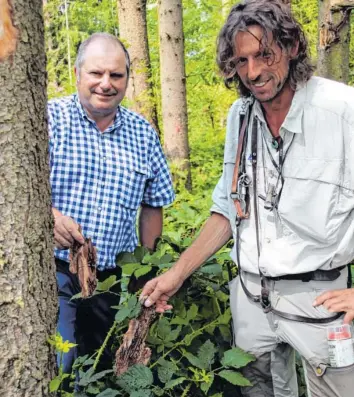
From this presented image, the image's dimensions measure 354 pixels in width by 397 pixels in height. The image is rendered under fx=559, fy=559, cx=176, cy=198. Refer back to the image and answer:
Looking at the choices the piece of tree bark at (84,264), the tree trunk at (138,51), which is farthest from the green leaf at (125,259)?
the tree trunk at (138,51)

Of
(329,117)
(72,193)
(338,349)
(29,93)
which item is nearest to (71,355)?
(72,193)

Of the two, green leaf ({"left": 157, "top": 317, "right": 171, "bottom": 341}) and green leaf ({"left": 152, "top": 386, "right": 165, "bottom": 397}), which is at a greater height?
green leaf ({"left": 157, "top": 317, "right": 171, "bottom": 341})

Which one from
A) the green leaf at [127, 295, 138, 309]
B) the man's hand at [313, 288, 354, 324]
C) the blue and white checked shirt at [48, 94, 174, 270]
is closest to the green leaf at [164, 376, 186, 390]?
the green leaf at [127, 295, 138, 309]

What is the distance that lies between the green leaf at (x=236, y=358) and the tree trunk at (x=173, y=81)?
486cm

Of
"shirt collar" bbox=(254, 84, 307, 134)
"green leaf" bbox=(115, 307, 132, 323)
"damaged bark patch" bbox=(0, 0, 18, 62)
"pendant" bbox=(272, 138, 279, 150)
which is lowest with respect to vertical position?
"green leaf" bbox=(115, 307, 132, 323)

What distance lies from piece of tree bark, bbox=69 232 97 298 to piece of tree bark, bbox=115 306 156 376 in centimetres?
25

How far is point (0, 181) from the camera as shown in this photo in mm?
1659

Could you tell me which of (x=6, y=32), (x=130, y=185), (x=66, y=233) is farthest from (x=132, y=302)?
(x=6, y=32)

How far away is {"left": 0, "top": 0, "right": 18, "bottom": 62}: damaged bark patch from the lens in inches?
62.8

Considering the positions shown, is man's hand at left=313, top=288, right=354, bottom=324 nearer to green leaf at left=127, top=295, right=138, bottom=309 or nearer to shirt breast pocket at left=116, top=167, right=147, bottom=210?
green leaf at left=127, top=295, right=138, bottom=309

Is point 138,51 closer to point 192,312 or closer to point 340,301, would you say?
point 192,312

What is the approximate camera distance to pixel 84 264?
8.04 ft

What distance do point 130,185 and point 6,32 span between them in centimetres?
147

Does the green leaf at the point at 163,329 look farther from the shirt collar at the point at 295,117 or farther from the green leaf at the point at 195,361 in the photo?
the shirt collar at the point at 295,117
